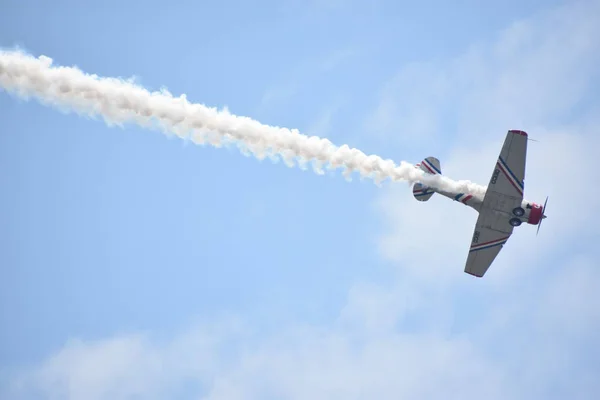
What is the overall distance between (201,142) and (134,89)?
3.20m

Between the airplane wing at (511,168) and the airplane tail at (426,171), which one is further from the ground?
the airplane tail at (426,171)

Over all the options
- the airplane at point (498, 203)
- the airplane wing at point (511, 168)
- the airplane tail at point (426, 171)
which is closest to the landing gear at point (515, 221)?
the airplane at point (498, 203)

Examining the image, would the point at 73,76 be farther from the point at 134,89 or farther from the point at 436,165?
the point at 436,165

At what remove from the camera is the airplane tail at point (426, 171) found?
37062 millimetres

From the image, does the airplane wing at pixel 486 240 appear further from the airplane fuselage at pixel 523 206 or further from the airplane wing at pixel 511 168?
the airplane wing at pixel 511 168

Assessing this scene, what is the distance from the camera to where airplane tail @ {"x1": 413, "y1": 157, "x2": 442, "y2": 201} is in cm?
3706

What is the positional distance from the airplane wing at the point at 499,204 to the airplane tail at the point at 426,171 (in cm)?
242

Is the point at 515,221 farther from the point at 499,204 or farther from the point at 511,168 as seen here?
the point at 511,168

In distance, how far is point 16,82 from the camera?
28516mm

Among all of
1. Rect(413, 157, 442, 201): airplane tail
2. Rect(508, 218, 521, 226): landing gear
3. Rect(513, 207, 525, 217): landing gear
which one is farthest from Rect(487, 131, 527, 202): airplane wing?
Rect(413, 157, 442, 201): airplane tail

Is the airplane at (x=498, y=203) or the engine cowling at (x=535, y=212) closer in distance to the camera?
the airplane at (x=498, y=203)

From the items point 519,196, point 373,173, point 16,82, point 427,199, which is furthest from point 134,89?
point 519,196

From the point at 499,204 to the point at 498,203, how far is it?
0.07 metres

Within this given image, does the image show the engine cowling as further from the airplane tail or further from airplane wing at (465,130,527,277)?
→ the airplane tail
